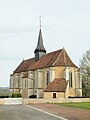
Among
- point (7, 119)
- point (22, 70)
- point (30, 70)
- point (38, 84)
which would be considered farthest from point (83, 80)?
point (7, 119)

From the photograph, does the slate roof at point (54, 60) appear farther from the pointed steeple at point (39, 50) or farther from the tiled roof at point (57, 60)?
the pointed steeple at point (39, 50)

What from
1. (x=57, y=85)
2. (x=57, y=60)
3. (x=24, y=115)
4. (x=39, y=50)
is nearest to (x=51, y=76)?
(x=57, y=85)

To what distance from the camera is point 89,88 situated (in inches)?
2095

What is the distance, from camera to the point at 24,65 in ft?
233

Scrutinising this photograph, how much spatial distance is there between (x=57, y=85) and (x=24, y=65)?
2290cm

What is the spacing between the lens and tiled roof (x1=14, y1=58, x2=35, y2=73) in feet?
222

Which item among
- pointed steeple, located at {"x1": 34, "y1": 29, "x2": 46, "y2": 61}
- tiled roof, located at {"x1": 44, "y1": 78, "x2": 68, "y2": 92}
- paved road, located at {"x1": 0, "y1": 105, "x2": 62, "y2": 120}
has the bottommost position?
paved road, located at {"x1": 0, "y1": 105, "x2": 62, "y2": 120}

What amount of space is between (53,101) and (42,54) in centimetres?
2227

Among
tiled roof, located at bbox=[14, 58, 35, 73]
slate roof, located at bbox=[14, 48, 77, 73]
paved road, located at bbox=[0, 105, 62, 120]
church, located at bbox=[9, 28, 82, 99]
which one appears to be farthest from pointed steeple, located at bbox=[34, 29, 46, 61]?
paved road, located at bbox=[0, 105, 62, 120]

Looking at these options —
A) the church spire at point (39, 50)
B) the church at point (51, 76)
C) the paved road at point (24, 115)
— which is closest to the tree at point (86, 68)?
the church at point (51, 76)

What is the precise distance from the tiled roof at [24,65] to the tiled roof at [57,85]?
1587cm

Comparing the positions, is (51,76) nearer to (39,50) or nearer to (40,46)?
(39,50)

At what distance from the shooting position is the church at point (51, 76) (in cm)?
4962

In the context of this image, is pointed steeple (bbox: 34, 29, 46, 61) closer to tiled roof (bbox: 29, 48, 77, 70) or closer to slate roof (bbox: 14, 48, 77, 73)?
slate roof (bbox: 14, 48, 77, 73)
